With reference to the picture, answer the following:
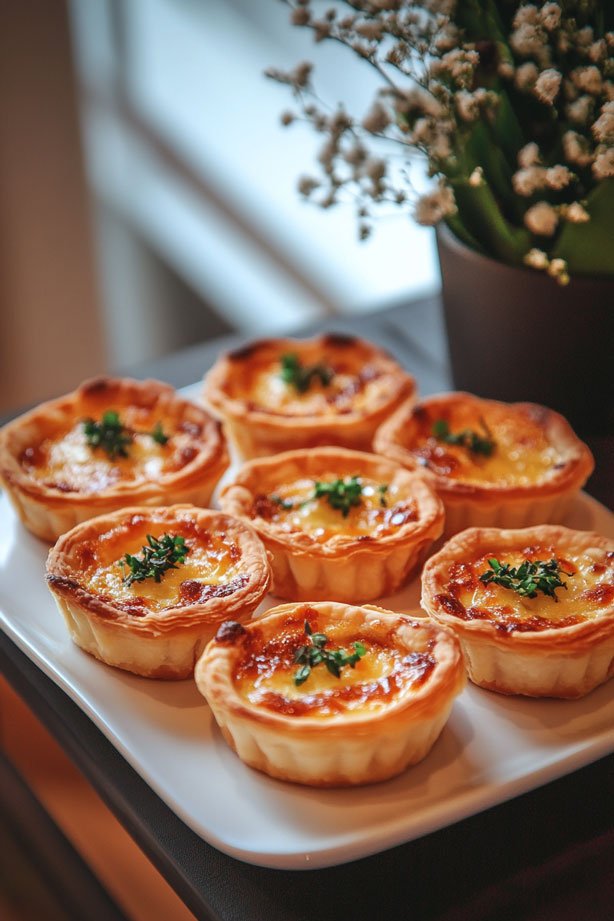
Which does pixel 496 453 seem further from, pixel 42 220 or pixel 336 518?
pixel 42 220

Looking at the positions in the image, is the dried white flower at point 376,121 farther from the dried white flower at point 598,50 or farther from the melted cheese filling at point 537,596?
the melted cheese filling at point 537,596

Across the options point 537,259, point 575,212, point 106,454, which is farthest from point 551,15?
point 106,454

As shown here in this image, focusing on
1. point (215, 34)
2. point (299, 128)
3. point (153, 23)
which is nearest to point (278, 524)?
point (299, 128)

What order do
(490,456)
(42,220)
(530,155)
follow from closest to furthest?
(530,155) → (490,456) → (42,220)

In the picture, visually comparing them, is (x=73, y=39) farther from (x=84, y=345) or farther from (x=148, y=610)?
(x=148, y=610)

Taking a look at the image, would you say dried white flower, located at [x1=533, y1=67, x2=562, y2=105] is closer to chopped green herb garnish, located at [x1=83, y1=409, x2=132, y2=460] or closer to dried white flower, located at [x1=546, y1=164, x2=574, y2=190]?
dried white flower, located at [x1=546, y1=164, x2=574, y2=190]

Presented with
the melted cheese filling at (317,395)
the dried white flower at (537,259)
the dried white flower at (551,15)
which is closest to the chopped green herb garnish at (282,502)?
the melted cheese filling at (317,395)
